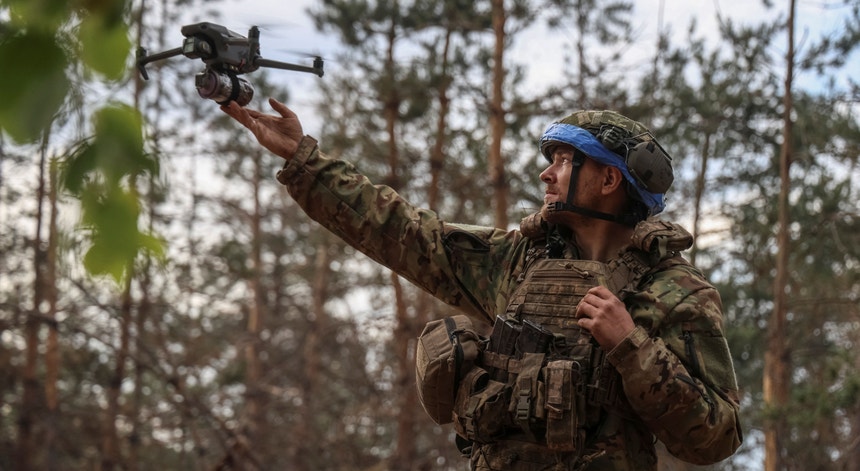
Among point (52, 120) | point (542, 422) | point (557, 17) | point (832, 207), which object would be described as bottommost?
point (542, 422)

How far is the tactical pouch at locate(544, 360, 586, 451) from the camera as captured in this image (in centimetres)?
351

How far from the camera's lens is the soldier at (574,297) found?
3.52 metres

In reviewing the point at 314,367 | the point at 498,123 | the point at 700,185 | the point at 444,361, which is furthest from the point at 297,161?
the point at 314,367

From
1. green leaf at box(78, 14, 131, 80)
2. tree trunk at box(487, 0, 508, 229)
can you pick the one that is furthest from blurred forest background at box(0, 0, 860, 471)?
green leaf at box(78, 14, 131, 80)

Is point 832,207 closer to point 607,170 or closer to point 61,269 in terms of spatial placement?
point 607,170

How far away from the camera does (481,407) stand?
3.65 m

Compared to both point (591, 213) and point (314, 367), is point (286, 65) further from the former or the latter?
point (314, 367)

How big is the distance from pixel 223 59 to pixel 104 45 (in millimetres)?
1840

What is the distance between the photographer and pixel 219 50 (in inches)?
125

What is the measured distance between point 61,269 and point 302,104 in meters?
18.5

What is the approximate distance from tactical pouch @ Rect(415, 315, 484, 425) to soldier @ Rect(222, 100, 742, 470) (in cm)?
4

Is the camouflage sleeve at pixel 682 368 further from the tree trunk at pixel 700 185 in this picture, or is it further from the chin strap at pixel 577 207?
the tree trunk at pixel 700 185

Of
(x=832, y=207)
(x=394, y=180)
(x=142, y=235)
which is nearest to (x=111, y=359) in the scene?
(x=394, y=180)

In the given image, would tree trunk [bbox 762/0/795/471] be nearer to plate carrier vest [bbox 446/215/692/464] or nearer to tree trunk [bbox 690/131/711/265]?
tree trunk [bbox 690/131/711/265]
